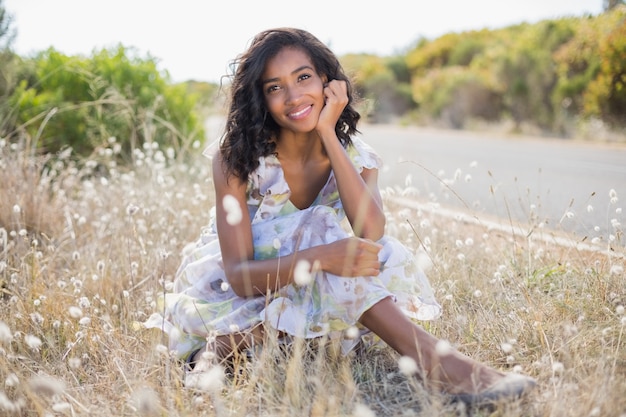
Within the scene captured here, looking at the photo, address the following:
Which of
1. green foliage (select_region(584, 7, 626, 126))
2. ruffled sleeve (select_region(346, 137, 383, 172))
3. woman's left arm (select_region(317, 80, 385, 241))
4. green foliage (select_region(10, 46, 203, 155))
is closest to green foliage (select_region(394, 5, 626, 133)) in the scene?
green foliage (select_region(584, 7, 626, 126))

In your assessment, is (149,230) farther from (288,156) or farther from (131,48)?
(131,48)

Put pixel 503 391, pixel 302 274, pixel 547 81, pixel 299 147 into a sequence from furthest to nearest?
1. pixel 547 81
2. pixel 299 147
3. pixel 302 274
4. pixel 503 391

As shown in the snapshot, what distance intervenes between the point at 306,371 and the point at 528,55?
1684 centimetres

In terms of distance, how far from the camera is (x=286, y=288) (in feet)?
8.78

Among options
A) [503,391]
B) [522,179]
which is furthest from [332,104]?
[522,179]

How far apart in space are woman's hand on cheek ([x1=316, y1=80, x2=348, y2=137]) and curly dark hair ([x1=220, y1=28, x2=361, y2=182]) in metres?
0.11

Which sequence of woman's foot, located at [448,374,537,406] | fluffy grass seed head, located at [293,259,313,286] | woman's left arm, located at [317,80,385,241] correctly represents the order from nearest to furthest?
woman's foot, located at [448,374,537,406] < fluffy grass seed head, located at [293,259,313,286] < woman's left arm, located at [317,80,385,241]

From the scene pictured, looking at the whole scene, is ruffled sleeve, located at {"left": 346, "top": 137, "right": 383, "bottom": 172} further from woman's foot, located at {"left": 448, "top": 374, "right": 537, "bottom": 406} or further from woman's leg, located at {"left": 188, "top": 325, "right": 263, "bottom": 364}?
woman's foot, located at {"left": 448, "top": 374, "right": 537, "bottom": 406}

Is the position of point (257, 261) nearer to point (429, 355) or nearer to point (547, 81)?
point (429, 355)

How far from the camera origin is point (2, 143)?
4.57 m

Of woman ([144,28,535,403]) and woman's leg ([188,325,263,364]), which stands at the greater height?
woman ([144,28,535,403])

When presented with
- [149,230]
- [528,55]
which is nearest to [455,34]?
[528,55]

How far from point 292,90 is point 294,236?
0.71 metres

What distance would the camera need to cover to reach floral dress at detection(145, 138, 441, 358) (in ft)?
8.34
